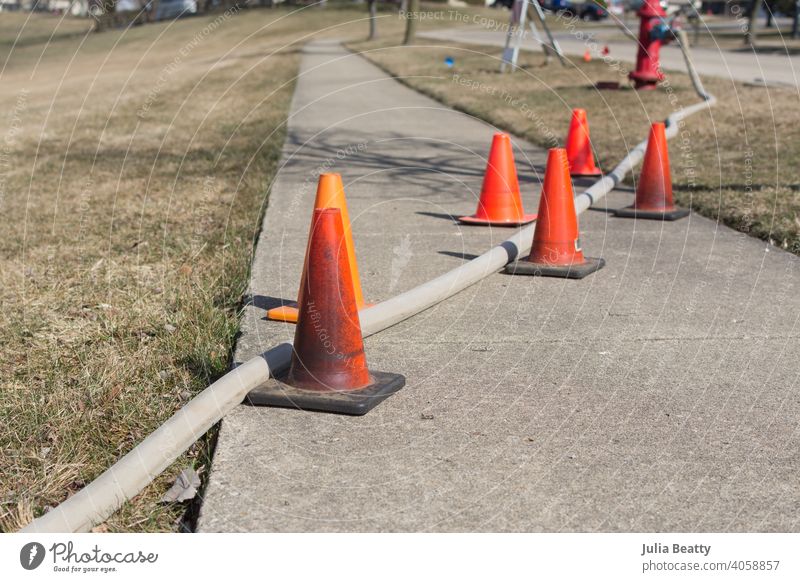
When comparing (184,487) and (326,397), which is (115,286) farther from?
(184,487)

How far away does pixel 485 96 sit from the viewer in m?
16.5

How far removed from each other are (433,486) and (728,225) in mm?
4727

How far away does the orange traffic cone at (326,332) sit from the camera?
3.96 metres

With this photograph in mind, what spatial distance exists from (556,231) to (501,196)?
4.54 feet

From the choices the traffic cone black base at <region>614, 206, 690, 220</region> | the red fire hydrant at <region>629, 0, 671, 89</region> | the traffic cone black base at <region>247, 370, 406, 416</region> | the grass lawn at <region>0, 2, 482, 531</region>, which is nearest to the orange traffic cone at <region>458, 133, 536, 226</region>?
the traffic cone black base at <region>614, 206, 690, 220</region>

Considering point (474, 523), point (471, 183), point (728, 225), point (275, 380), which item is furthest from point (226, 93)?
point (474, 523)

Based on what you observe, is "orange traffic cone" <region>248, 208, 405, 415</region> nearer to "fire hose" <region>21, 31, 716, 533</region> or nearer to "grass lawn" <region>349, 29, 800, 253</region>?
"fire hose" <region>21, 31, 716, 533</region>

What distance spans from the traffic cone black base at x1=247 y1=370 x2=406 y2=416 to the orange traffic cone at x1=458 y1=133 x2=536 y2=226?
3.38 m

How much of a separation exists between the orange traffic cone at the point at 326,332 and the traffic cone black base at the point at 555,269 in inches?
85.4

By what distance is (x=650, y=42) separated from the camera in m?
15.9

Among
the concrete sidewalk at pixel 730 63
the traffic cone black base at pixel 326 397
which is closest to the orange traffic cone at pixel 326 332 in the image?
the traffic cone black base at pixel 326 397

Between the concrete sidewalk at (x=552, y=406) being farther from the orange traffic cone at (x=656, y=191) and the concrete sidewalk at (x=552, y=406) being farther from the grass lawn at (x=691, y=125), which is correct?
the grass lawn at (x=691, y=125)

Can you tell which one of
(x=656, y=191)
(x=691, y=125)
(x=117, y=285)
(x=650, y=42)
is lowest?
(x=117, y=285)

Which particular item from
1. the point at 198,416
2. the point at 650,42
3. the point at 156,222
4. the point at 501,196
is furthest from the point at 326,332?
the point at 650,42
